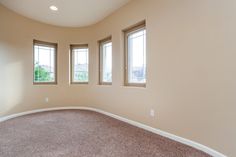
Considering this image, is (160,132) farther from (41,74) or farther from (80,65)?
(41,74)

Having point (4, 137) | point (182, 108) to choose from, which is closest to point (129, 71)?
point (182, 108)

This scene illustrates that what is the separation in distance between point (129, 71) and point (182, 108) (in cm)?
148

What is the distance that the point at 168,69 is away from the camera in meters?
2.39

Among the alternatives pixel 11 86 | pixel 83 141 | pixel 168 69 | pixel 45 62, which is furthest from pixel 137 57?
pixel 11 86

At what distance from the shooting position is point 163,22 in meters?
2.47

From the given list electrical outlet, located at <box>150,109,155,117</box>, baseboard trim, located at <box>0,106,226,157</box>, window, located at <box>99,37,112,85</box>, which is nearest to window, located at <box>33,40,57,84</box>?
baseboard trim, located at <box>0,106,226,157</box>

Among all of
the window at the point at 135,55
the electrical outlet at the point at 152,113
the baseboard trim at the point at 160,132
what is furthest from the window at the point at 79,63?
the electrical outlet at the point at 152,113

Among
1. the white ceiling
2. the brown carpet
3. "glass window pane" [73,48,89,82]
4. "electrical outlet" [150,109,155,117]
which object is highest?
the white ceiling

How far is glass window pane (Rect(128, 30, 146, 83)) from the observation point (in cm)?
300

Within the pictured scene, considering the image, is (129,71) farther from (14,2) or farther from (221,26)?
(14,2)

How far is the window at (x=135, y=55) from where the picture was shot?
301 cm

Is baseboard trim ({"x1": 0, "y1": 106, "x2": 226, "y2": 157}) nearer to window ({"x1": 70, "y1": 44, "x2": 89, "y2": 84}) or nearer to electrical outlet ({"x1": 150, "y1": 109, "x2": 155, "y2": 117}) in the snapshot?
electrical outlet ({"x1": 150, "y1": 109, "x2": 155, "y2": 117})

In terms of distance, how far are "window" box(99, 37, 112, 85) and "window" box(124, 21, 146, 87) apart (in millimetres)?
697

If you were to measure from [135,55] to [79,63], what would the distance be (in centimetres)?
223
